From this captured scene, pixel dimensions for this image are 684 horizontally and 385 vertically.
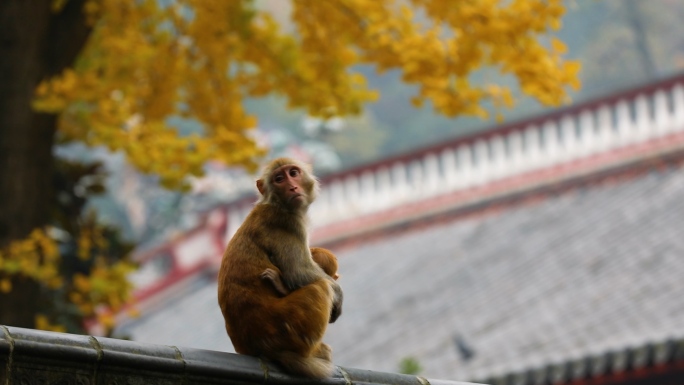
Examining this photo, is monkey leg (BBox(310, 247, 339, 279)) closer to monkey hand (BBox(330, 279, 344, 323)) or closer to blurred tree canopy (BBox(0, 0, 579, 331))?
monkey hand (BBox(330, 279, 344, 323))

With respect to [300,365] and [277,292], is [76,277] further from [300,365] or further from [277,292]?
[300,365]

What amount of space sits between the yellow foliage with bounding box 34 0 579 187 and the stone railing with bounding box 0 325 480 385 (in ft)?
12.3

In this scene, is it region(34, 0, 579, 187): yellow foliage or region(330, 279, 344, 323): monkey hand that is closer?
region(330, 279, 344, 323): monkey hand

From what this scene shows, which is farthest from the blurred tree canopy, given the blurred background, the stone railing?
the stone railing

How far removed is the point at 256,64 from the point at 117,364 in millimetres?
5421

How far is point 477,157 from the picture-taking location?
671 inches

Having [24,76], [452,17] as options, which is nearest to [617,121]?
[452,17]

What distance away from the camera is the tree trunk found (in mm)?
8555

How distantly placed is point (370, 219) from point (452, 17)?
8.61m

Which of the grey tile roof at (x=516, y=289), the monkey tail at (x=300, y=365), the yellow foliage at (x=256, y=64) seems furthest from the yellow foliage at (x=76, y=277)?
the monkey tail at (x=300, y=365)

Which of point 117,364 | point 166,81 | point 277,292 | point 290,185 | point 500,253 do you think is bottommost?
point 117,364

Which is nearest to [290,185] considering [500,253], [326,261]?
[326,261]

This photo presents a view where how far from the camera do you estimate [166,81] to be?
9.80 meters

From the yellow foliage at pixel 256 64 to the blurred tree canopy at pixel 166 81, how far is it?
1 centimetres
